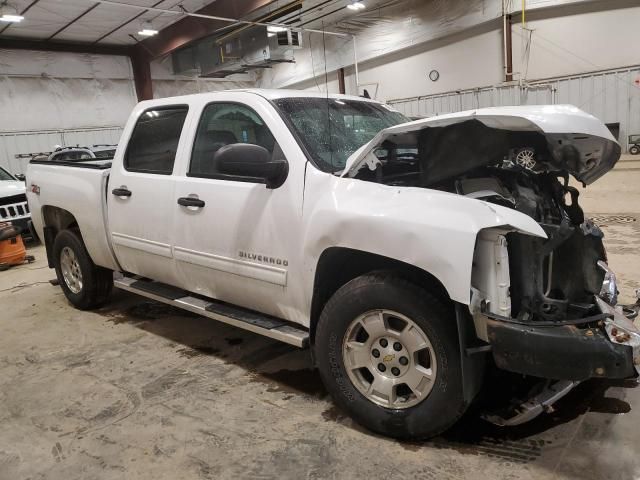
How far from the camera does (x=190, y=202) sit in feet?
10.8

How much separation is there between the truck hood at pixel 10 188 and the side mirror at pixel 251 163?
7.30 metres

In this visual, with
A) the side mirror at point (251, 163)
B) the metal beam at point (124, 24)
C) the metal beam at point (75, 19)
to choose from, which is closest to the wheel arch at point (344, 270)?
the side mirror at point (251, 163)

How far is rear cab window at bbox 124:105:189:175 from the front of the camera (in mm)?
3611

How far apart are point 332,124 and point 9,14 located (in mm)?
12194

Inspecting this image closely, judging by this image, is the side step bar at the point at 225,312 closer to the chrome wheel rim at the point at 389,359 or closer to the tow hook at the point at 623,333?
the chrome wheel rim at the point at 389,359

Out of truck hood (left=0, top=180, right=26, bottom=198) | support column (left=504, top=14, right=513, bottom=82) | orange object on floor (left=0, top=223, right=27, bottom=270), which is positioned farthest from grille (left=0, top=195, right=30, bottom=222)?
support column (left=504, top=14, right=513, bottom=82)

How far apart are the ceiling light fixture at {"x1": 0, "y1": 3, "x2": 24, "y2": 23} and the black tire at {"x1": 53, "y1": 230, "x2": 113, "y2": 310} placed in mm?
9119

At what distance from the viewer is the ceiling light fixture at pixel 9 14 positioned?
11.3m

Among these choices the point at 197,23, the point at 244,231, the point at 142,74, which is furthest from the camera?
the point at 142,74

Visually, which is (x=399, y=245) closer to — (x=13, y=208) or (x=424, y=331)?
(x=424, y=331)

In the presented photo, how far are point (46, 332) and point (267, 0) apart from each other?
9.87m

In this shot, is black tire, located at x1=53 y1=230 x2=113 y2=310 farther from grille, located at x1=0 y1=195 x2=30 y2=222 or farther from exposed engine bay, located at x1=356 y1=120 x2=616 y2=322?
grille, located at x1=0 y1=195 x2=30 y2=222

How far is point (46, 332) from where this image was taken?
4445 millimetres

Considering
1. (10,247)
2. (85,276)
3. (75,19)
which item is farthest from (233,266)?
(75,19)
